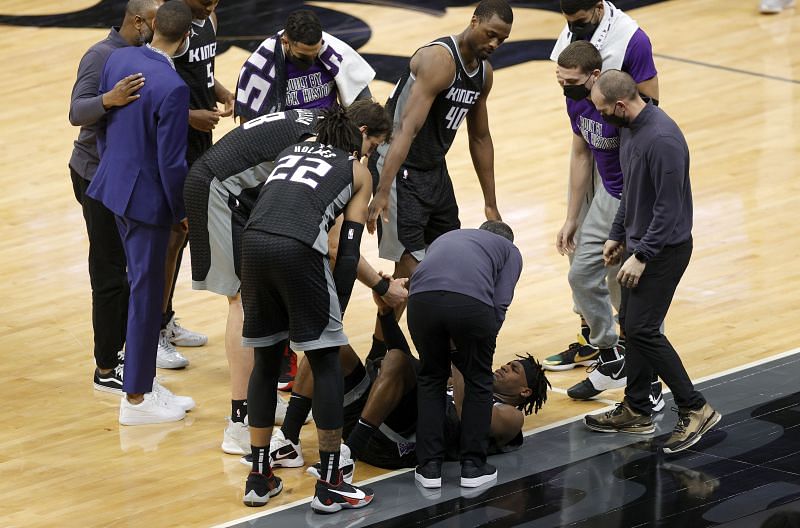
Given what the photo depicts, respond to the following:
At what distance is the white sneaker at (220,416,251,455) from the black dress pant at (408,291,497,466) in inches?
32.0

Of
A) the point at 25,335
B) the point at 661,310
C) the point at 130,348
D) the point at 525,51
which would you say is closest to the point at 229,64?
the point at 525,51

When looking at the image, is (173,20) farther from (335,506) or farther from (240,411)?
(335,506)

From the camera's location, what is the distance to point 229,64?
39.8 ft

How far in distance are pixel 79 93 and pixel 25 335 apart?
1.61 m

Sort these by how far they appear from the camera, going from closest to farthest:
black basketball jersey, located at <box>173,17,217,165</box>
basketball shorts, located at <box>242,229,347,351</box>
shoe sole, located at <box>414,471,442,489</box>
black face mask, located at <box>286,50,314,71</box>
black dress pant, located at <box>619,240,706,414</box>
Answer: basketball shorts, located at <box>242,229,347,351</box>, shoe sole, located at <box>414,471,442,489</box>, black dress pant, located at <box>619,240,706,414</box>, black face mask, located at <box>286,50,314,71</box>, black basketball jersey, located at <box>173,17,217,165</box>

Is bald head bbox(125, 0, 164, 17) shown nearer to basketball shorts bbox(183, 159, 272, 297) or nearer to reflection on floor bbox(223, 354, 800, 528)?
basketball shorts bbox(183, 159, 272, 297)

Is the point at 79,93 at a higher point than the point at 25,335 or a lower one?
higher

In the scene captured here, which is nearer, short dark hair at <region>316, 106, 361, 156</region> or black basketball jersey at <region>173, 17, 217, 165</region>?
short dark hair at <region>316, 106, 361, 156</region>

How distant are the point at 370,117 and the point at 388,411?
121 centimetres

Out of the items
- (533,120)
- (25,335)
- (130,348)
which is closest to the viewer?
(130,348)

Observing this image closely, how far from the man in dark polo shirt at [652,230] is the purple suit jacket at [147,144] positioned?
1.78 meters

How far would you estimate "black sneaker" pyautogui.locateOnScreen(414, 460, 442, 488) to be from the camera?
566 centimetres

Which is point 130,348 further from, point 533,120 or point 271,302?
point 533,120

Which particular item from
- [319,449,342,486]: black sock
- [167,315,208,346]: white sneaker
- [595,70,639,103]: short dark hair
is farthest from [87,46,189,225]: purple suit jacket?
[595,70,639,103]: short dark hair
